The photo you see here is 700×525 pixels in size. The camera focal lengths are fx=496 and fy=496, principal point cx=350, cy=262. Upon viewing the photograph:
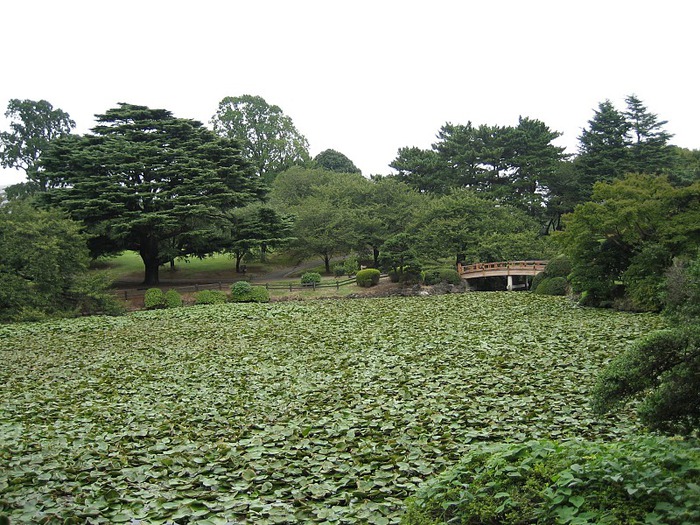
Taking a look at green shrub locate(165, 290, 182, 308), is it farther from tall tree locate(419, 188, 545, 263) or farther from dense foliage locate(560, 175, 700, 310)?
dense foliage locate(560, 175, 700, 310)

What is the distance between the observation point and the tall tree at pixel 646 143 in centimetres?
3369

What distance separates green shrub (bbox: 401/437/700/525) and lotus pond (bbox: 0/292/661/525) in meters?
0.88

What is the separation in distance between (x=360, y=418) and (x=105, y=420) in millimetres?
4003

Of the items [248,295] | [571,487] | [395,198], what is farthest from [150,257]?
[571,487]

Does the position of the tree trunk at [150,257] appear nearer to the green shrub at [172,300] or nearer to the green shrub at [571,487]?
the green shrub at [172,300]

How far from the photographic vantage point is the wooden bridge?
85.5 feet

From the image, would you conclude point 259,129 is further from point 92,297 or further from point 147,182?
point 92,297

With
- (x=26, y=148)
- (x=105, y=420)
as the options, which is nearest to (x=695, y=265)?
(x=105, y=420)

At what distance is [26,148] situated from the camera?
40969 millimetres

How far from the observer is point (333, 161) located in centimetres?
5641

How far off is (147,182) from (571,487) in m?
26.8

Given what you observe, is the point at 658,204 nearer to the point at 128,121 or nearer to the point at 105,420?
the point at 105,420

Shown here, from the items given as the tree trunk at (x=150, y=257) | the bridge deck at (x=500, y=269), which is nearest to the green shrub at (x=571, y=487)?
the bridge deck at (x=500, y=269)

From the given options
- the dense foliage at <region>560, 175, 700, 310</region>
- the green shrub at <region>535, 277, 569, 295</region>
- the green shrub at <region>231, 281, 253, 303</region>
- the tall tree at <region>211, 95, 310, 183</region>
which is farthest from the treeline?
the tall tree at <region>211, 95, 310, 183</region>
